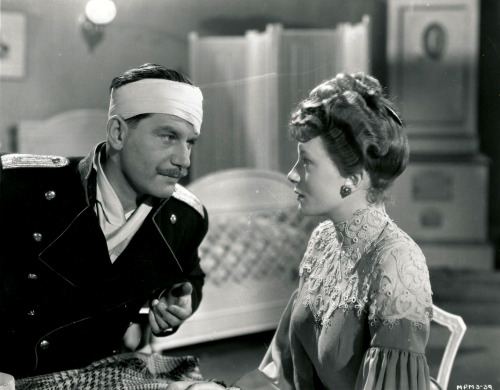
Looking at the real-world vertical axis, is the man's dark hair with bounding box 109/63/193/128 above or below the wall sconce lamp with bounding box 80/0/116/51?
below

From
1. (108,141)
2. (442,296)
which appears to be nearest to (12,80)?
(108,141)

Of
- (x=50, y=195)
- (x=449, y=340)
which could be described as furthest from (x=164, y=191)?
(x=449, y=340)

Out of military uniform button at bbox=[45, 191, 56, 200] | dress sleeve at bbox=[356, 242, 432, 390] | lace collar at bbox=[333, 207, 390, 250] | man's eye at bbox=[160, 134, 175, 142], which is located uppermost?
man's eye at bbox=[160, 134, 175, 142]

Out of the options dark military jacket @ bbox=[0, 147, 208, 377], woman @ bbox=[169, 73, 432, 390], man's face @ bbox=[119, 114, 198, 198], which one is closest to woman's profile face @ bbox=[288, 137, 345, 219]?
woman @ bbox=[169, 73, 432, 390]

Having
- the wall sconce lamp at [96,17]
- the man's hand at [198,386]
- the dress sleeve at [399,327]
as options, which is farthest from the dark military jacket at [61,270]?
the dress sleeve at [399,327]

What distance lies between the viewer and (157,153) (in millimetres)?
1417

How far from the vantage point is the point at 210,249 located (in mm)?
1918

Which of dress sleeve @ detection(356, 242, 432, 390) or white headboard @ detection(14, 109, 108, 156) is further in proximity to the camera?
white headboard @ detection(14, 109, 108, 156)

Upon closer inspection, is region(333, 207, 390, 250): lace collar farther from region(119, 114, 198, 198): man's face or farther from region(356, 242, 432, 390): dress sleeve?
region(119, 114, 198, 198): man's face

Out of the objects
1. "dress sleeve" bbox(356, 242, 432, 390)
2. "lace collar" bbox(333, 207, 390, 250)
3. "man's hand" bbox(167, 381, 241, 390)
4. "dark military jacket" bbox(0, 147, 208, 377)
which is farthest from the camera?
"dark military jacket" bbox(0, 147, 208, 377)

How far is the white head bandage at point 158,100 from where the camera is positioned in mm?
1400

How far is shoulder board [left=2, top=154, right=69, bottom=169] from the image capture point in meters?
1.52

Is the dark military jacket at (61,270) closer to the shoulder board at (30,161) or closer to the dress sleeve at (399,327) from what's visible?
the shoulder board at (30,161)

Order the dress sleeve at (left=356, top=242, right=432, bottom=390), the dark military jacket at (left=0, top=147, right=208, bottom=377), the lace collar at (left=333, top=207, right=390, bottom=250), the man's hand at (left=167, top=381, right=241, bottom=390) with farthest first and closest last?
the dark military jacket at (left=0, top=147, right=208, bottom=377)
the man's hand at (left=167, top=381, right=241, bottom=390)
the lace collar at (left=333, top=207, right=390, bottom=250)
the dress sleeve at (left=356, top=242, right=432, bottom=390)
